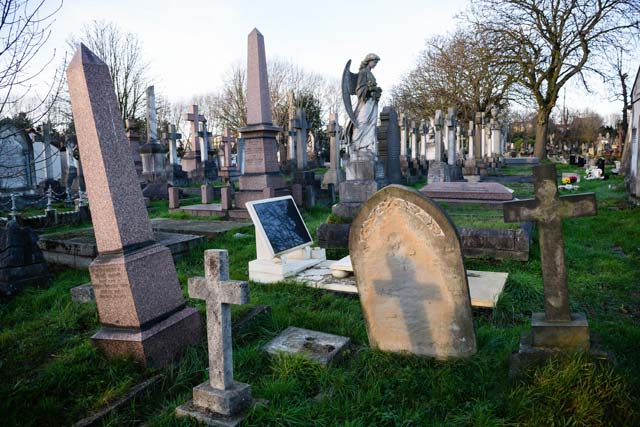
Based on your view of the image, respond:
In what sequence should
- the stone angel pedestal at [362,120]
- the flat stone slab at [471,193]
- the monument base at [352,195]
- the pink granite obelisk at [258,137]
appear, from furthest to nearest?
1. the pink granite obelisk at [258,137]
2. the flat stone slab at [471,193]
3. the stone angel pedestal at [362,120]
4. the monument base at [352,195]

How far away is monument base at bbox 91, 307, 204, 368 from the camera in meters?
3.25

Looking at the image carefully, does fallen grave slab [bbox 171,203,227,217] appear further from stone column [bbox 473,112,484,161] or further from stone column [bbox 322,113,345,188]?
stone column [bbox 473,112,484,161]

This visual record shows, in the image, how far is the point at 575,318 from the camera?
3.00m

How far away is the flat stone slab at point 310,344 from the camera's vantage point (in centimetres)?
338

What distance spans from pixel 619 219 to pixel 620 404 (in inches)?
353

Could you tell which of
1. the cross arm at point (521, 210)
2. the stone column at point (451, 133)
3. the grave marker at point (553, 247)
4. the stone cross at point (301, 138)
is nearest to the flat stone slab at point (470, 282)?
the grave marker at point (553, 247)

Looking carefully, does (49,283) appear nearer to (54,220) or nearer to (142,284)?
(142,284)

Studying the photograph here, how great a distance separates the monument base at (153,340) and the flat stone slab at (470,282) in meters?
1.82

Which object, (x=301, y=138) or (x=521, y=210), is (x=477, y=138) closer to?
(x=301, y=138)

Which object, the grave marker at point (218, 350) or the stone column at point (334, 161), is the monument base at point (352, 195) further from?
the stone column at point (334, 161)

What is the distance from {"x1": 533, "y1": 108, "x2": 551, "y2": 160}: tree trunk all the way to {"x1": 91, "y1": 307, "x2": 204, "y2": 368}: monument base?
28.2m

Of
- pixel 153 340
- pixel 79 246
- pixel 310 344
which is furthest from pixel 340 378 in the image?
pixel 79 246

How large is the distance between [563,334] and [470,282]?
7.60ft

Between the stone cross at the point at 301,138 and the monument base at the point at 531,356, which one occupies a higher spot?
the stone cross at the point at 301,138
